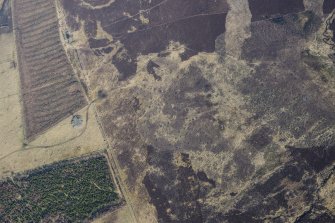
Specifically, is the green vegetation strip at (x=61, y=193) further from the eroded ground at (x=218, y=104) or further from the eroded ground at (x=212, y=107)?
the eroded ground at (x=218, y=104)

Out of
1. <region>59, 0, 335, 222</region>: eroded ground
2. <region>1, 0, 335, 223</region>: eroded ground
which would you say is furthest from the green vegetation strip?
<region>59, 0, 335, 222</region>: eroded ground

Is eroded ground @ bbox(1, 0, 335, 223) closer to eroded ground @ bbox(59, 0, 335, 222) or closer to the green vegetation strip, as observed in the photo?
eroded ground @ bbox(59, 0, 335, 222)

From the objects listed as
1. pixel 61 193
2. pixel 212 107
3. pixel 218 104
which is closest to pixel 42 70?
pixel 61 193

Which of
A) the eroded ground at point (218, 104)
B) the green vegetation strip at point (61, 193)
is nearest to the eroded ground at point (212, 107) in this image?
the eroded ground at point (218, 104)

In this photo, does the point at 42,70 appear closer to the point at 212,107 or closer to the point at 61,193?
the point at 61,193

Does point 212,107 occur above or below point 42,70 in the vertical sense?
below

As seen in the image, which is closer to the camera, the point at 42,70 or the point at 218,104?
the point at 218,104

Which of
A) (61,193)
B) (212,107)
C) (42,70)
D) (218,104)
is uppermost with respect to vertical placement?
(42,70)

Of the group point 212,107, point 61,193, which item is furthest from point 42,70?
point 212,107
